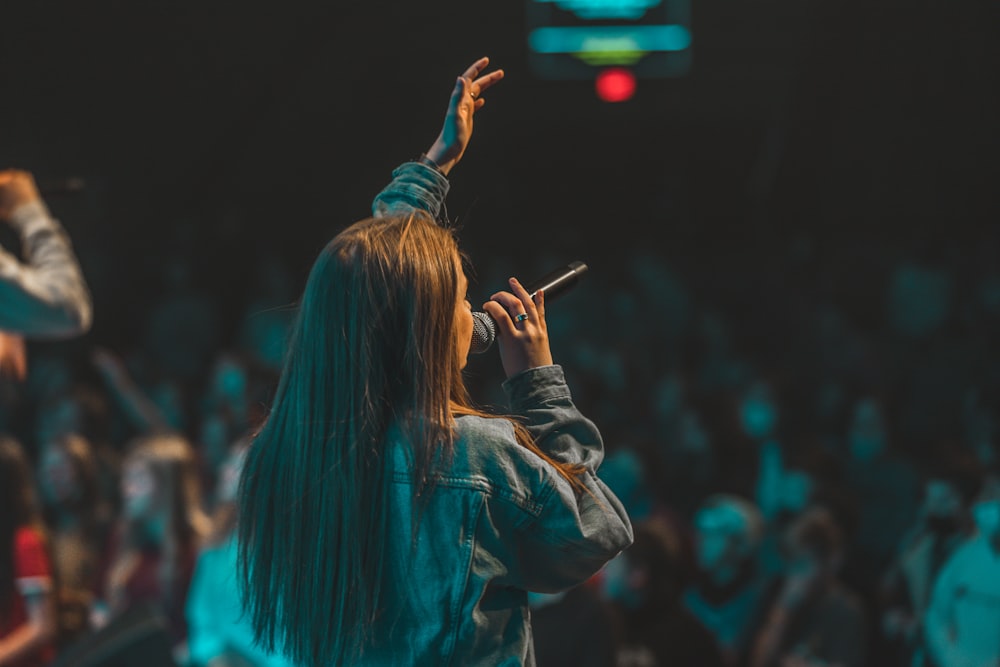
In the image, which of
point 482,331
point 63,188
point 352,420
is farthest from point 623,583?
point 352,420

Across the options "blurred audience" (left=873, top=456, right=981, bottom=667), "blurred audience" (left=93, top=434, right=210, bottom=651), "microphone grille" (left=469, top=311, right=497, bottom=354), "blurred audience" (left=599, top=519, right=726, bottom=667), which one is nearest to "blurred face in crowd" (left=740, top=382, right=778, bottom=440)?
"blurred audience" (left=873, top=456, right=981, bottom=667)

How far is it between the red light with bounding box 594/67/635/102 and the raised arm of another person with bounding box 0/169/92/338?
4490 mm

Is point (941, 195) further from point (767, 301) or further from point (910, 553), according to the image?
point (910, 553)

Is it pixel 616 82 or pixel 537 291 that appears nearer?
pixel 537 291

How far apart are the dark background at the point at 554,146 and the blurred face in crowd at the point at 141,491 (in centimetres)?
218

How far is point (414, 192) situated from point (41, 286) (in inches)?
35.6

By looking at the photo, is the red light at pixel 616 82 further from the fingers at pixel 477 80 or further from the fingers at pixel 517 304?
the fingers at pixel 517 304

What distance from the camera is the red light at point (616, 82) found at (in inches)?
256

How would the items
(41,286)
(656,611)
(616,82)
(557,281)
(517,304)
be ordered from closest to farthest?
1. (517,304)
2. (557,281)
3. (41,286)
4. (656,611)
5. (616,82)

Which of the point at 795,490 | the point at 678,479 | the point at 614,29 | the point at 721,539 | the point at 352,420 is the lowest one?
the point at 678,479

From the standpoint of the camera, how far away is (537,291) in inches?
63.9

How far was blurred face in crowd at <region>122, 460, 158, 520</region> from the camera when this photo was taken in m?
3.88

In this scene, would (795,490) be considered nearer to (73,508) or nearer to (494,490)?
(73,508)

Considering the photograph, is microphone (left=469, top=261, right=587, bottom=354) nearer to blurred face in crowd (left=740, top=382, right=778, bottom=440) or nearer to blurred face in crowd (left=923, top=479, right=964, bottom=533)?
blurred face in crowd (left=923, top=479, right=964, bottom=533)
